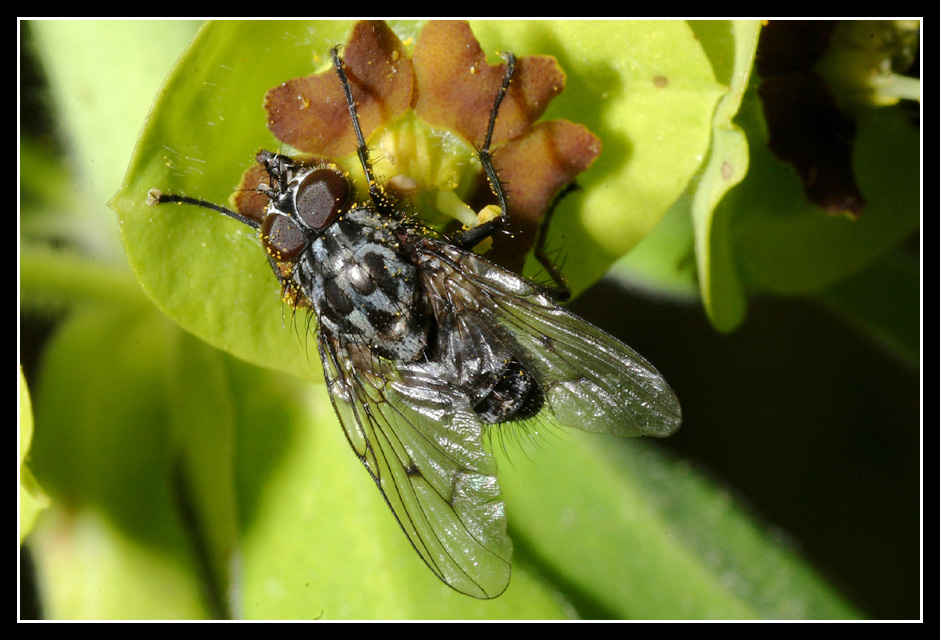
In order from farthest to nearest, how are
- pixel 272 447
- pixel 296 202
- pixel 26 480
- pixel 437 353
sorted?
1. pixel 272 447
2. pixel 437 353
3. pixel 296 202
4. pixel 26 480

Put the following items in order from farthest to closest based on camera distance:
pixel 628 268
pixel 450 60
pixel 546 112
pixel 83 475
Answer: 1. pixel 628 268
2. pixel 83 475
3. pixel 546 112
4. pixel 450 60

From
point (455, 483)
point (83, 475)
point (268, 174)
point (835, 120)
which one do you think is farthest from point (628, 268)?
point (83, 475)

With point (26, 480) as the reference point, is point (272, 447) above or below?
below

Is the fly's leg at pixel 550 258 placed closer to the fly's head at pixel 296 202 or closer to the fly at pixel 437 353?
the fly at pixel 437 353

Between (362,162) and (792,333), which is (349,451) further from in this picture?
(792,333)

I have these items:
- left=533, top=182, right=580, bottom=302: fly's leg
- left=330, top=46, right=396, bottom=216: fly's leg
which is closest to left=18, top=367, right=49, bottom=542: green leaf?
left=330, top=46, right=396, bottom=216: fly's leg

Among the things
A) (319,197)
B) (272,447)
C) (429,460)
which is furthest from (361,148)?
(272,447)

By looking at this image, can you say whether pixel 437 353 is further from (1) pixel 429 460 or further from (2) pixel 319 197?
(2) pixel 319 197
